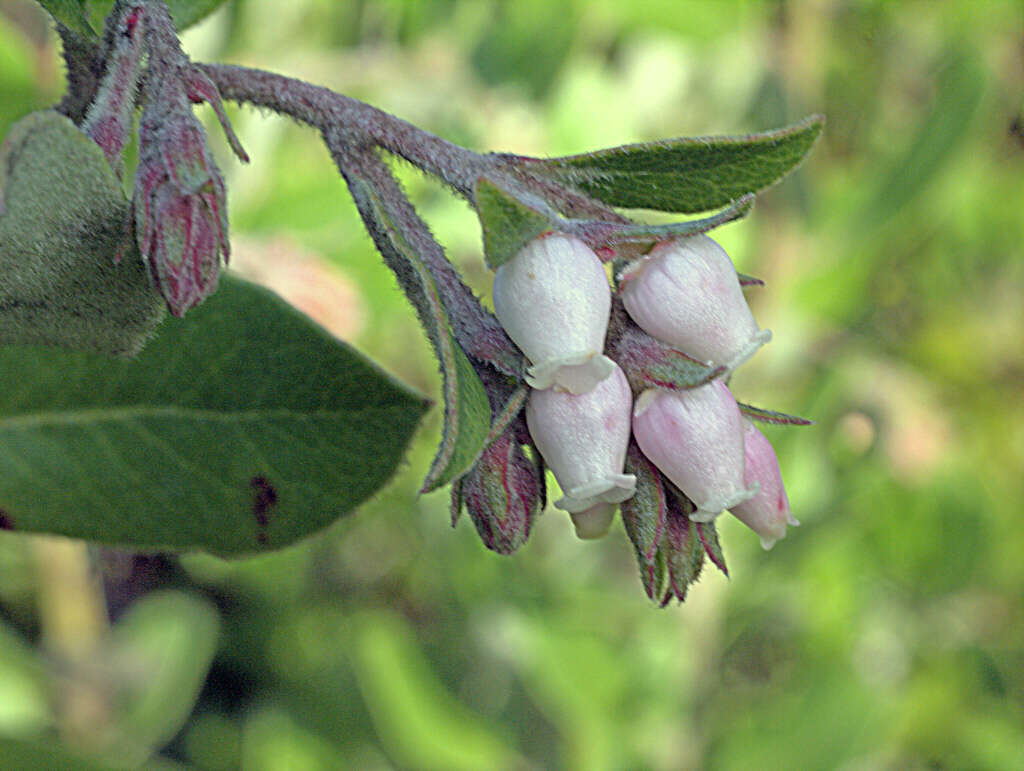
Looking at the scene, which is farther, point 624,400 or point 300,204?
point 300,204

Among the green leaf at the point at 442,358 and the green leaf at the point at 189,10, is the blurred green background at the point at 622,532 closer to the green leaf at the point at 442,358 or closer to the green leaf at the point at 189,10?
the green leaf at the point at 189,10

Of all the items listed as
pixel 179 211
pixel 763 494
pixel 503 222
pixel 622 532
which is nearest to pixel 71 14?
pixel 179 211

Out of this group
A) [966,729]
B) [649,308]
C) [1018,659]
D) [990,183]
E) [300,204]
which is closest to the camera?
[649,308]

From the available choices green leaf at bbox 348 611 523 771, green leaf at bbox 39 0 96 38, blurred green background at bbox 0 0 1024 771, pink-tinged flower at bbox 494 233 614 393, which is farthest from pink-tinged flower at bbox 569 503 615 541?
green leaf at bbox 348 611 523 771

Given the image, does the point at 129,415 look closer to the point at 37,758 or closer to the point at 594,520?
the point at 37,758

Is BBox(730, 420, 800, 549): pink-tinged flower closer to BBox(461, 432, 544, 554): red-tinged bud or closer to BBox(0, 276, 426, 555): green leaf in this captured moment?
BBox(461, 432, 544, 554): red-tinged bud

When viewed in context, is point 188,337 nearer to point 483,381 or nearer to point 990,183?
point 483,381

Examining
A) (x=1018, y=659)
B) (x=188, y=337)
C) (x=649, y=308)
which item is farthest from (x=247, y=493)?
(x=1018, y=659)

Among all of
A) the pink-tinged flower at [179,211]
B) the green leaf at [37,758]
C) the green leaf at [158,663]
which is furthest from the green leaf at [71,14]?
the green leaf at [158,663]
